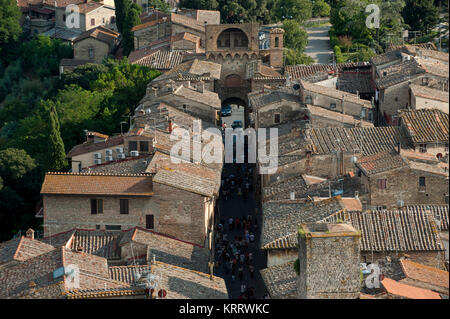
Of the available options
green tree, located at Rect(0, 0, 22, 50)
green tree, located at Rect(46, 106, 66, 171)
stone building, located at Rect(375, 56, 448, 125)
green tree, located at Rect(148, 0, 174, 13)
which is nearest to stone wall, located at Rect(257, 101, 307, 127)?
stone building, located at Rect(375, 56, 448, 125)

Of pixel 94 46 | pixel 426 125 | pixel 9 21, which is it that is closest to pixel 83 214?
pixel 426 125

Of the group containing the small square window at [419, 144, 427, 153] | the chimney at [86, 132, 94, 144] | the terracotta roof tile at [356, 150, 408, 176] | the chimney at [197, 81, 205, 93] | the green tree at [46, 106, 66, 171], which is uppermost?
the terracotta roof tile at [356, 150, 408, 176]

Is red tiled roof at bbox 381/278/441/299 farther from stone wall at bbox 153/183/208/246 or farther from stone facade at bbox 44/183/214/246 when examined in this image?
stone facade at bbox 44/183/214/246

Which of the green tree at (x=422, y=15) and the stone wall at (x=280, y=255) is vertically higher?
the green tree at (x=422, y=15)

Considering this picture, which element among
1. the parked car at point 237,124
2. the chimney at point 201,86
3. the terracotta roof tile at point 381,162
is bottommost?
the parked car at point 237,124

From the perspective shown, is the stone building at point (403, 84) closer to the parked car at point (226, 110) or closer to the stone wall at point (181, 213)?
the parked car at point (226, 110)

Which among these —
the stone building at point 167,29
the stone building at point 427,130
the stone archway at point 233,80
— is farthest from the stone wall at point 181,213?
the stone building at point 167,29

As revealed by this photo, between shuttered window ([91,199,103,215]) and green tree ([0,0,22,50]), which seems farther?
green tree ([0,0,22,50])

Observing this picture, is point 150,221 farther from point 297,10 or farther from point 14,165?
point 297,10
